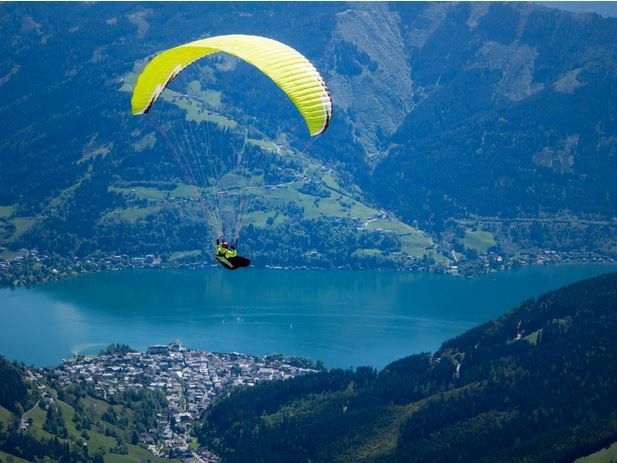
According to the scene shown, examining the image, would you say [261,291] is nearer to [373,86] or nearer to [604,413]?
[604,413]

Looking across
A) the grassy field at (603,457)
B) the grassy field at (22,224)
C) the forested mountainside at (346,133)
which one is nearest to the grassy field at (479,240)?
the forested mountainside at (346,133)

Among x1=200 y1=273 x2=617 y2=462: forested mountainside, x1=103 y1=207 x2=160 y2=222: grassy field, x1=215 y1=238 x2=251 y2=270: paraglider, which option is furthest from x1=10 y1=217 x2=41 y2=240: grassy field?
x1=215 y1=238 x2=251 y2=270: paraglider

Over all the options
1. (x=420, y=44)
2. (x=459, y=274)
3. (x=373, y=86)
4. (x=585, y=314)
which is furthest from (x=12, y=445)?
(x=420, y=44)

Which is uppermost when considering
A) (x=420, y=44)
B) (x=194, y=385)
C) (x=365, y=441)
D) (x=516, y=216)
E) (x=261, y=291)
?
(x=420, y=44)

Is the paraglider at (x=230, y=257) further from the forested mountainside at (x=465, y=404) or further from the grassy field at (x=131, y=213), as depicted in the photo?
the grassy field at (x=131, y=213)

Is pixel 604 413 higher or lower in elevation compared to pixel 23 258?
lower
